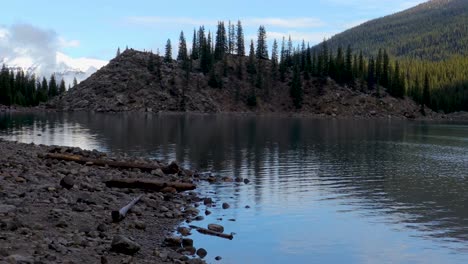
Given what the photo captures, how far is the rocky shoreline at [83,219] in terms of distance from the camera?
57.9 ft

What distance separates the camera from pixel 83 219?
23.1 metres

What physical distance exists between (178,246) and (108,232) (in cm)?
305

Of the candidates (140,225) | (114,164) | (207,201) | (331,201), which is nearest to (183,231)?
(140,225)

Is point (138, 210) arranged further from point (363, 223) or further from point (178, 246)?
point (363, 223)

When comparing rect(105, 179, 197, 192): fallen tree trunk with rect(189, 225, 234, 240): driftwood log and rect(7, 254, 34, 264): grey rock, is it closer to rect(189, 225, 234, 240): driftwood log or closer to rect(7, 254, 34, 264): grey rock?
rect(189, 225, 234, 240): driftwood log

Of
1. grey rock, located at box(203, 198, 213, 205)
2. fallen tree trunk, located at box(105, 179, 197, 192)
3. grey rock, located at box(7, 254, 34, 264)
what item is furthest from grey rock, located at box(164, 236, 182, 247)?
fallen tree trunk, located at box(105, 179, 197, 192)

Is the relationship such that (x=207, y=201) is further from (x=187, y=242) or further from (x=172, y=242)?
(x=172, y=242)

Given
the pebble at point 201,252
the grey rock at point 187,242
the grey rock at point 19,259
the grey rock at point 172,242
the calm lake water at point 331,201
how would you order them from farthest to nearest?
the calm lake water at point 331,201 < the grey rock at point 187,242 < the grey rock at point 172,242 < the pebble at point 201,252 < the grey rock at point 19,259

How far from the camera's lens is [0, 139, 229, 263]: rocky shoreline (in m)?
17.6

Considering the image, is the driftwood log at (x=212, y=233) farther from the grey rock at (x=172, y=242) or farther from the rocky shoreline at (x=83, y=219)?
the grey rock at (x=172, y=242)

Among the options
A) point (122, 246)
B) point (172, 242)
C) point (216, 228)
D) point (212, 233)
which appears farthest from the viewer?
point (216, 228)

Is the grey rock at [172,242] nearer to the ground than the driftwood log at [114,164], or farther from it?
nearer to the ground

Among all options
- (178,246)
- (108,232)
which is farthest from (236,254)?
(108,232)

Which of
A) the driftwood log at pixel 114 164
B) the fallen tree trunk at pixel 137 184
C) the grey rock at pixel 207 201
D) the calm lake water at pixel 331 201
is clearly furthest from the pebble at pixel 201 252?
the driftwood log at pixel 114 164
